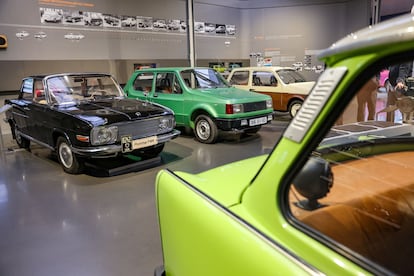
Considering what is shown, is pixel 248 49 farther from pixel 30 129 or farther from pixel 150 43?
pixel 30 129

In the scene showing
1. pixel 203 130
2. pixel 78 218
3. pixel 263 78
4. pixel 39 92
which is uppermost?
pixel 263 78

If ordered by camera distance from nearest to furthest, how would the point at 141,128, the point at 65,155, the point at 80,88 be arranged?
the point at 141,128 < the point at 65,155 < the point at 80,88

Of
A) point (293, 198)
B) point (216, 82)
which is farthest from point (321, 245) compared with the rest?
point (216, 82)

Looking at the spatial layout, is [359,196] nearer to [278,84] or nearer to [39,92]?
[39,92]

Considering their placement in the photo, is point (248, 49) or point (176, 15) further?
point (248, 49)

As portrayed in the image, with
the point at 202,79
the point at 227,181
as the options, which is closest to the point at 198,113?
the point at 202,79

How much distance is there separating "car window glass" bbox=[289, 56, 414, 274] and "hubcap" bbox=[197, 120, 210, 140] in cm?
→ 460

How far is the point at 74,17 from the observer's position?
8.03 meters

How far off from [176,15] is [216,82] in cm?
410

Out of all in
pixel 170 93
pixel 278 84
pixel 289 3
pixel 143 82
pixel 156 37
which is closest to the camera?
pixel 170 93

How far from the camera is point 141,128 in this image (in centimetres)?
430

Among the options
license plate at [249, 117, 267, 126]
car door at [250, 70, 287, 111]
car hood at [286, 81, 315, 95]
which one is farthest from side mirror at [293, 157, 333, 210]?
car door at [250, 70, 287, 111]

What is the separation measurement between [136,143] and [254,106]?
2.62 m

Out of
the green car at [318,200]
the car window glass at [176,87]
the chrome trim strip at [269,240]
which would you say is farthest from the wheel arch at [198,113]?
the chrome trim strip at [269,240]
